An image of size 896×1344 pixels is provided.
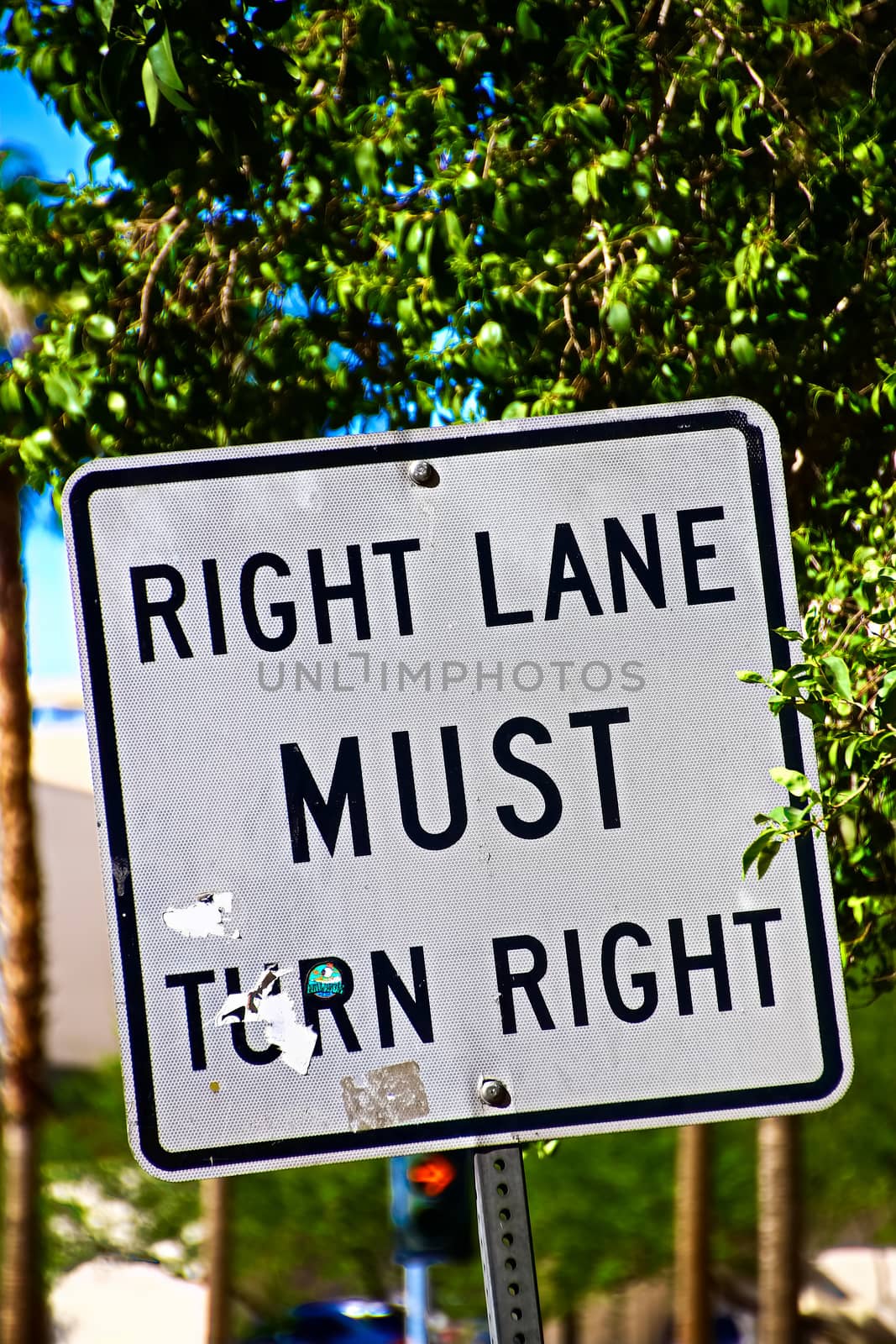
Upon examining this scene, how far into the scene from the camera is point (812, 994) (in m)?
1.71

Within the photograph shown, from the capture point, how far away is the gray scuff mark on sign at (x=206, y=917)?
5.52ft

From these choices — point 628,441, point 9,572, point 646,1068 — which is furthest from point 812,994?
point 9,572

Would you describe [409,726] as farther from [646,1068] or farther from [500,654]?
[646,1068]

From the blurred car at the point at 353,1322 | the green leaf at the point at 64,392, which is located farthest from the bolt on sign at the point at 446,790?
the blurred car at the point at 353,1322

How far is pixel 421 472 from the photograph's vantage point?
1.78 meters

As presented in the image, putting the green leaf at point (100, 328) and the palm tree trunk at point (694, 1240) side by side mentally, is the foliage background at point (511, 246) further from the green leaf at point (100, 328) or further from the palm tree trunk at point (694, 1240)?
the palm tree trunk at point (694, 1240)

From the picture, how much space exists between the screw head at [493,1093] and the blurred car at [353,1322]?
27.2m

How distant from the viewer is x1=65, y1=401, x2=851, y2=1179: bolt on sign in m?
1.68

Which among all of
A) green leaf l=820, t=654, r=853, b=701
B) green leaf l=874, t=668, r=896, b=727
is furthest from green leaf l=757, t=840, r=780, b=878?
green leaf l=874, t=668, r=896, b=727

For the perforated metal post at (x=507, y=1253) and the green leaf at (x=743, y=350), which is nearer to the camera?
the perforated metal post at (x=507, y=1253)

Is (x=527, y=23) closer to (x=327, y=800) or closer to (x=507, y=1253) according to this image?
(x=327, y=800)

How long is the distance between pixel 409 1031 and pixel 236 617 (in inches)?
21.1

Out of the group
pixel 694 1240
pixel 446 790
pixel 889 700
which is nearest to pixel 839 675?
pixel 889 700

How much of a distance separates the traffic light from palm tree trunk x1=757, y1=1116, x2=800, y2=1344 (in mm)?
4612
